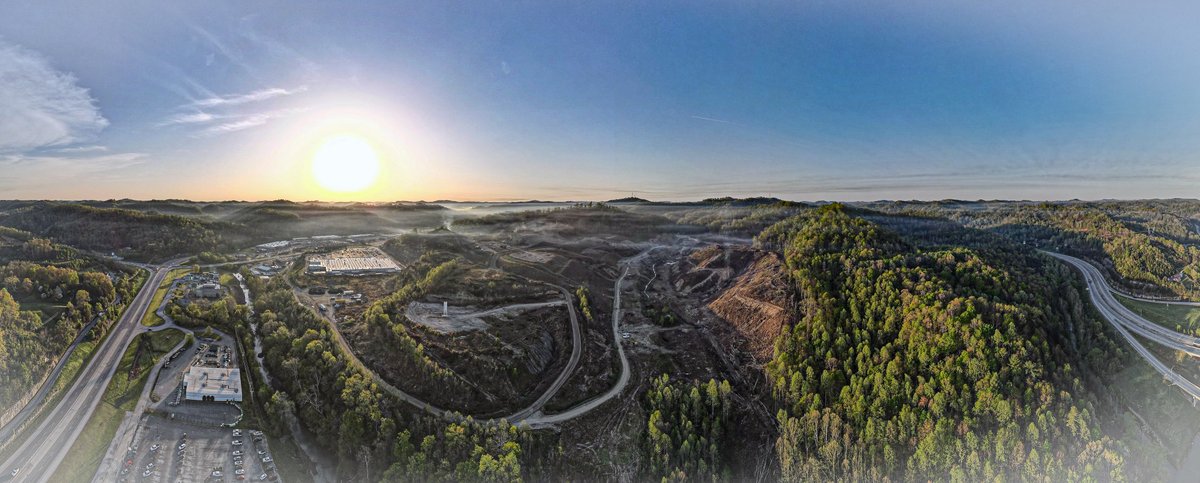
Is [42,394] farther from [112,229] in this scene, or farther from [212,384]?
[112,229]

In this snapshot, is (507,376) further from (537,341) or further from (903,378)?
(903,378)

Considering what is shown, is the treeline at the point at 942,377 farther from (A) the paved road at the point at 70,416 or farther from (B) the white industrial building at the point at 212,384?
(A) the paved road at the point at 70,416

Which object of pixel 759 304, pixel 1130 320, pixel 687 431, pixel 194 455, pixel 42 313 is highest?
pixel 42 313

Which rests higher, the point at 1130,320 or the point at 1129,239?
the point at 1129,239

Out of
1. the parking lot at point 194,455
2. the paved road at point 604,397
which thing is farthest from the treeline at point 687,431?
the parking lot at point 194,455

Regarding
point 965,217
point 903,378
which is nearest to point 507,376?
point 903,378

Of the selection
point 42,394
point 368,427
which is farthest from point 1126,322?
point 42,394
